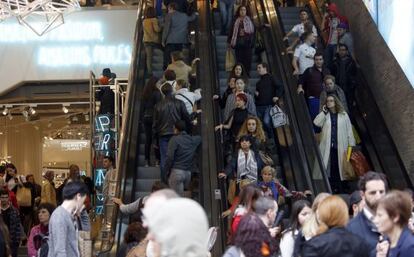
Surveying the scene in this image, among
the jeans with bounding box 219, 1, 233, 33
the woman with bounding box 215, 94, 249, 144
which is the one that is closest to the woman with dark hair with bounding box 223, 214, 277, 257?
the woman with bounding box 215, 94, 249, 144

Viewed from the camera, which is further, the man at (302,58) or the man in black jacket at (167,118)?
the man at (302,58)

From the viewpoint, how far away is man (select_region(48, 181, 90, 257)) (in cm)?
591

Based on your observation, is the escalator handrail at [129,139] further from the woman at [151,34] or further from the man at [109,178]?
the man at [109,178]

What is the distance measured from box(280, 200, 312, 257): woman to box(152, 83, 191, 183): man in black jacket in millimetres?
4801

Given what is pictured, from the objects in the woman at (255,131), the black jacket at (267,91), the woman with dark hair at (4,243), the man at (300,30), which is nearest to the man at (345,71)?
the man at (300,30)

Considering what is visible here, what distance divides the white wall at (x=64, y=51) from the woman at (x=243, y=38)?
4823 mm

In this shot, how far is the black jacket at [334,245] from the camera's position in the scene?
4.34 meters

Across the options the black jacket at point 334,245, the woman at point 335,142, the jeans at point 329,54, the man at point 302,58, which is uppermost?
the jeans at point 329,54

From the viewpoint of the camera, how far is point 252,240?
444 centimetres

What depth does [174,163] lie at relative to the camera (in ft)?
31.4

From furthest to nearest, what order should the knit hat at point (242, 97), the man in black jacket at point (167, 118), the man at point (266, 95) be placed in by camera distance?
the man at point (266, 95)
the knit hat at point (242, 97)
the man in black jacket at point (167, 118)

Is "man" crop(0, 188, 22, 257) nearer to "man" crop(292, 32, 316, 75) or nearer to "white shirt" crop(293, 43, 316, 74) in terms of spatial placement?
"man" crop(292, 32, 316, 75)

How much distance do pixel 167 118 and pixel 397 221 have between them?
6373 millimetres

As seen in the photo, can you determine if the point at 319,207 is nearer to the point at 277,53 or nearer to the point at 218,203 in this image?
the point at 218,203
